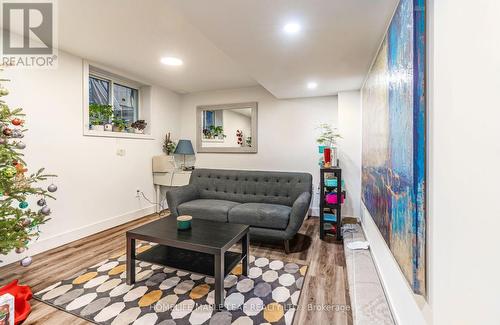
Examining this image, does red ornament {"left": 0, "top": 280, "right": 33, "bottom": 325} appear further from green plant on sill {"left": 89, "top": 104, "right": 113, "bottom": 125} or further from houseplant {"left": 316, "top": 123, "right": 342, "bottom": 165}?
houseplant {"left": 316, "top": 123, "right": 342, "bottom": 165}

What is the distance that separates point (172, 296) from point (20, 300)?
105cm

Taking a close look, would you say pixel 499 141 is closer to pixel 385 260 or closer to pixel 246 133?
pixel 385 260

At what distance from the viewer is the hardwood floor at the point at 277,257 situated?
5.48 feet

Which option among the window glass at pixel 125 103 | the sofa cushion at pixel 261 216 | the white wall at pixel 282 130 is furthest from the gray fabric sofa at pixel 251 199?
the window glass at pixel 125 103

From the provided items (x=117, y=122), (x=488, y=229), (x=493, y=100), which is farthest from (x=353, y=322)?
(x=117, y=122)

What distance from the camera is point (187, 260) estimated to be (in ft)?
6.64

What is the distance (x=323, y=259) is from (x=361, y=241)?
0.68 meters

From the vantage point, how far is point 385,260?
1.87 m

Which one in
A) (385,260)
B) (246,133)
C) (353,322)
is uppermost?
(246,133)

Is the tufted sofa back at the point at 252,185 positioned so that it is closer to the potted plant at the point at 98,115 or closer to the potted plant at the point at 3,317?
the potted plant at the point at 98,115

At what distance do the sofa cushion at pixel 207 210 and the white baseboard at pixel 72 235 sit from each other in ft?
3.78

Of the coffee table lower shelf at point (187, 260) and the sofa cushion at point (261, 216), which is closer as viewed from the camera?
the coffee table lower shelf at point (187, 260)

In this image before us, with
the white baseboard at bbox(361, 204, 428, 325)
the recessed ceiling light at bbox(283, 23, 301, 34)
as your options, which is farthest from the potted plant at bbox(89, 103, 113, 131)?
the white baseboard at bbox(361, 204, 428, 325)

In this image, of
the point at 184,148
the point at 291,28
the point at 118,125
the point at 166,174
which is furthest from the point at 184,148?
the point at 291,28
